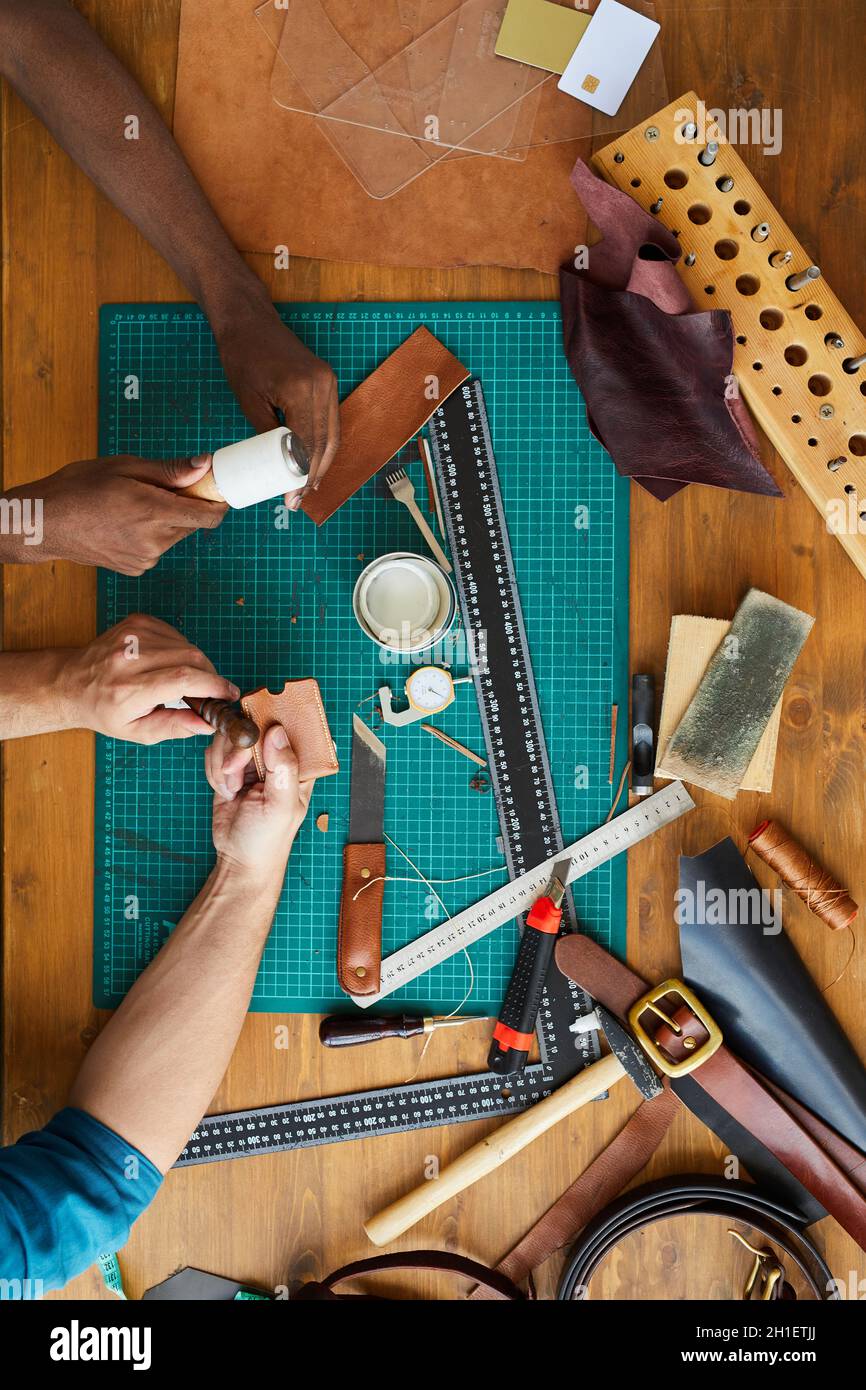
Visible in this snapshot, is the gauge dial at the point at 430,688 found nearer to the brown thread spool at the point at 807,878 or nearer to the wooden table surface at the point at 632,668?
the wooden table surface at the point at 632,668

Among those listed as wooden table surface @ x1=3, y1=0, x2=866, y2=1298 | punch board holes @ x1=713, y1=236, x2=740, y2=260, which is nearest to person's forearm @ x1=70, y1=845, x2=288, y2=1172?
wooden table surface @ x1=3, y1=0, x2=866, y2=1298

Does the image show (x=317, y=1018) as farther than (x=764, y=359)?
Yes

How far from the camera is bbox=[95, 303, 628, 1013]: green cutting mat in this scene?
1.68 meters

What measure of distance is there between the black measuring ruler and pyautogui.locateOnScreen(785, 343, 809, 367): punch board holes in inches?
21.6

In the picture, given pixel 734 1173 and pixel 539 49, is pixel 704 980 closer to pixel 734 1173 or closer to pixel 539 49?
pixel 734 1173

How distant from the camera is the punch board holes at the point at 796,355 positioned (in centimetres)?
160

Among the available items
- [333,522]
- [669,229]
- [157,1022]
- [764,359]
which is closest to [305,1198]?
[157,1022]

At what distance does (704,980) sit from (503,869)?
1.36 ft

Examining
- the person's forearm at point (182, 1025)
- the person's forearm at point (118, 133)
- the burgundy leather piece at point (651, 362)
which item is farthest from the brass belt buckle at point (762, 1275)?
the person's forearm at point (118, 133)

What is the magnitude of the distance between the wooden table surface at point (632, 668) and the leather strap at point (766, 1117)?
73mm

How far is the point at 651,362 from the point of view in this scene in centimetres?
158

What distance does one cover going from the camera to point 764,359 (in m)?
1.60

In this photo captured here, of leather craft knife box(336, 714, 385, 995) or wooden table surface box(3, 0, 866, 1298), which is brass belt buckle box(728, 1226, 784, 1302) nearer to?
wooden table surface box(3, 0, 866, 1298)

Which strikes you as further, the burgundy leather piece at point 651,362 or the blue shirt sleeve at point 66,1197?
the burgundy leather piece at point 651,362
